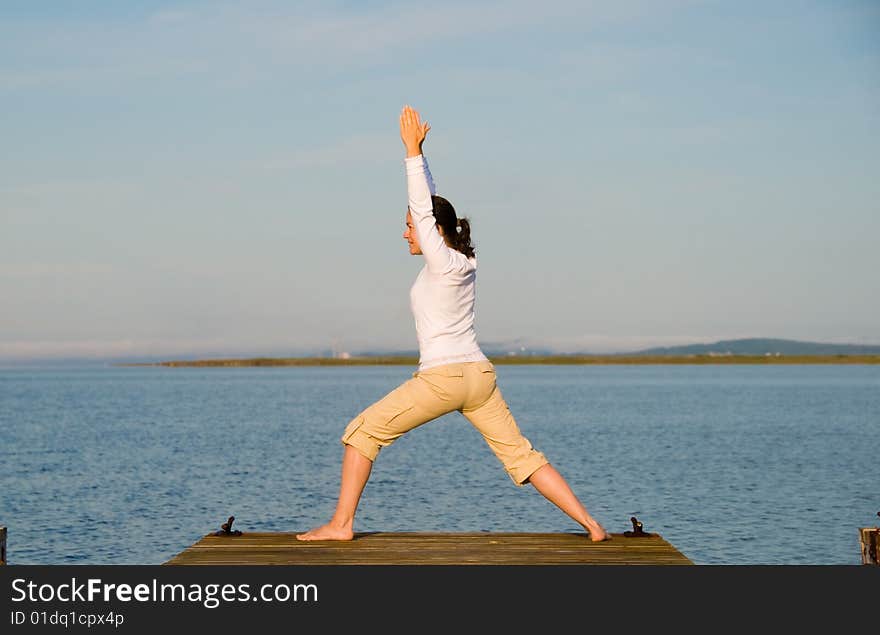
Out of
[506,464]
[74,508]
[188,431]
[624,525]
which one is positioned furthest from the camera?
[188,431]

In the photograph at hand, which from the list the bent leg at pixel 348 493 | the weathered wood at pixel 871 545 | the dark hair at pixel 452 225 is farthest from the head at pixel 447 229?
the weathered wood at pixel 871 545

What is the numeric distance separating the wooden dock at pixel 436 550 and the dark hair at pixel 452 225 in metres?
2.25

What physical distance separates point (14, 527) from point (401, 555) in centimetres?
1876

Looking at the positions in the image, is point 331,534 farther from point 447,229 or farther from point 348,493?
point 447,229

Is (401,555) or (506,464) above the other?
(506,464)

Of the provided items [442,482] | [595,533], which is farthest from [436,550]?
[442,482]

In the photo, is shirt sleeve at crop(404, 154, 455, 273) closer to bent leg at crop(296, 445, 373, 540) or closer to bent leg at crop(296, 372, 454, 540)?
bent leg at crop(296, 372, 454, 540)

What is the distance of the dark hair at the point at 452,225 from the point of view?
27.8 feet

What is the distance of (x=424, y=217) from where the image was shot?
8.19 metres

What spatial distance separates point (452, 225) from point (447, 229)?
0.06m

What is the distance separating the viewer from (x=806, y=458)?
40.4 meters

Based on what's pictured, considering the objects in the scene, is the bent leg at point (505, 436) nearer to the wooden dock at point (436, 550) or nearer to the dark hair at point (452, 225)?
the wooden dock at point (436, 550)
